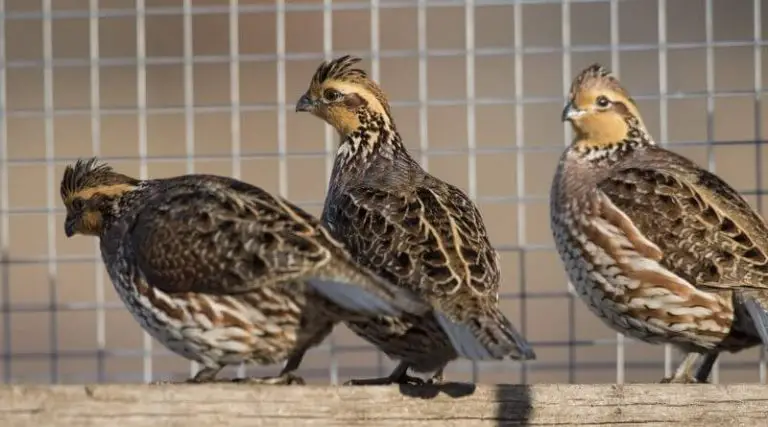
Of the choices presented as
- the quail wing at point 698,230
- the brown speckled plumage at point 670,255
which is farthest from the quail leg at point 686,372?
the quail wing at point 698,230

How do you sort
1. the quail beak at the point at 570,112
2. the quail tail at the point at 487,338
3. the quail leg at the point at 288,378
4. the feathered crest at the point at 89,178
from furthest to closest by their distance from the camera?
1. the quail beak at the point at 570,112
2. the feathered crest at the point at 89,178
3. the quail leg at the point at 288,378
4. the quail tail at the point at 487,338

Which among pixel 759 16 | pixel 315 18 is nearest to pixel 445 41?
pixel 315 18

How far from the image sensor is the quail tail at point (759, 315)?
241 inches

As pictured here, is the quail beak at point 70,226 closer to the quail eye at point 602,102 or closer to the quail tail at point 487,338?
the quail tail at point 487,338

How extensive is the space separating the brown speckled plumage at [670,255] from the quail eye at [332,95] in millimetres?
1036

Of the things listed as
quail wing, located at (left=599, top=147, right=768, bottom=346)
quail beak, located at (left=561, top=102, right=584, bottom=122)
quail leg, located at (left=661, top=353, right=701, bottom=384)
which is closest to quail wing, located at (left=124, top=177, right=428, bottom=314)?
quail wing, located at (left=599, top=147, right=768, bottom=346)

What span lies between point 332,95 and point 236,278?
164 cm

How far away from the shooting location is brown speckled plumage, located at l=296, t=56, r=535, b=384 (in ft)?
16.8

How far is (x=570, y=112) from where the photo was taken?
7.02m

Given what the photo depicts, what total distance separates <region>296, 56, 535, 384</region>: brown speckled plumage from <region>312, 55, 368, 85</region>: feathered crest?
0.40m

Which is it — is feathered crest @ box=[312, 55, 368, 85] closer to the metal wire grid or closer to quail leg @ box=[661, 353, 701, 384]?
the metal wire grid

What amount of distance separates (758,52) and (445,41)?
4.33 meters

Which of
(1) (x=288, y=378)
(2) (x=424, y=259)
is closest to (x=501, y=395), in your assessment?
(2) (x=424, y=259)

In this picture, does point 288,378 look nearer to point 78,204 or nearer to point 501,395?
point 501,395
